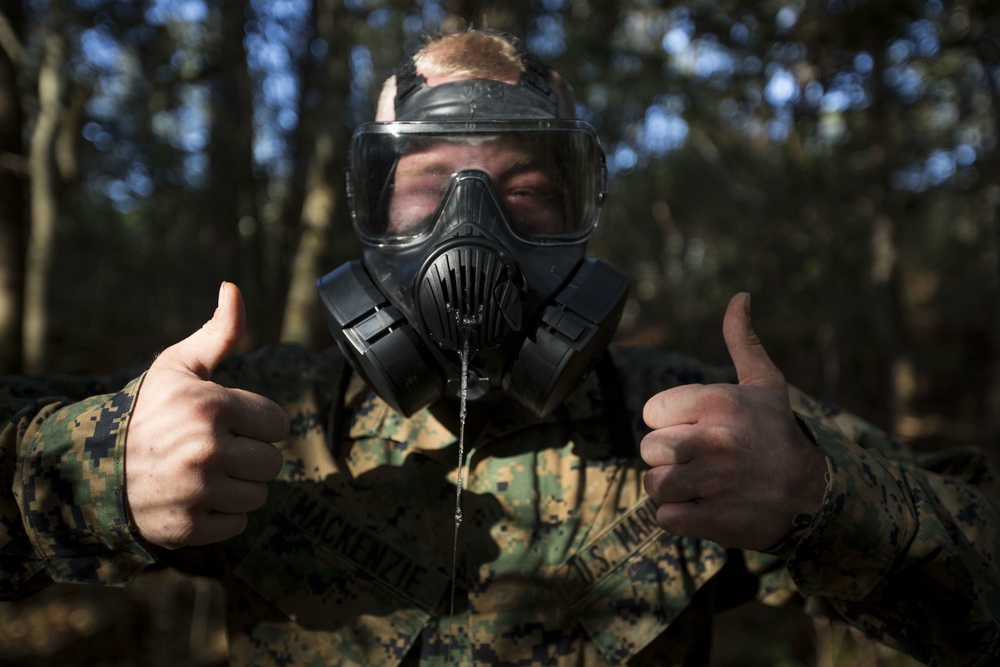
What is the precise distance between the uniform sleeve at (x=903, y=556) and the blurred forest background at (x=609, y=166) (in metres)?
2.03

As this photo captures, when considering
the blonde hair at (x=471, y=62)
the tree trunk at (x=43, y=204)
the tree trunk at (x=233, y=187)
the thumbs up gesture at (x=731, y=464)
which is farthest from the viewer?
the tree trunk at (x=233, y=187)

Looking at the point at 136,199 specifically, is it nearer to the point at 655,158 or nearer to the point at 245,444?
the point at 245,444

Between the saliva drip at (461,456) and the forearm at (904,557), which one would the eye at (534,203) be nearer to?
the saliva drip at (461,456)

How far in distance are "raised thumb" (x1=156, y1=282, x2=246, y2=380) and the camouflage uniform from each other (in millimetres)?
221

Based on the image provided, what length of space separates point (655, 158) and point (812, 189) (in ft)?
34.7

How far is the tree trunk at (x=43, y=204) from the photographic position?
403 centimetres

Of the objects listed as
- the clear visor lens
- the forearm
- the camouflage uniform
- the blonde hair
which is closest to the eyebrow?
the clear visor lens

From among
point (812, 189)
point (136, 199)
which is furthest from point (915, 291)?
point (136, 199)

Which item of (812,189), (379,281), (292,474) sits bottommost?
(292,474)

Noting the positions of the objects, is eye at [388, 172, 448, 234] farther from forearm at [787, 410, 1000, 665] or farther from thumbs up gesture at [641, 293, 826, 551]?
forearm at [787, 410, 1000, 665]

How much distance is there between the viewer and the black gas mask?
166 centimetres

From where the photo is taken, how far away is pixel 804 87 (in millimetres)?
7188

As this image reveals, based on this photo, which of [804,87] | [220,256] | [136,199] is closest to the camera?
[804,87]

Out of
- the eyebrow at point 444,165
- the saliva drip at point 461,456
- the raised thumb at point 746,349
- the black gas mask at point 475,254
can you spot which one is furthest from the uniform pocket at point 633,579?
the eyebrow at point 444,165
